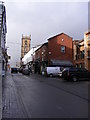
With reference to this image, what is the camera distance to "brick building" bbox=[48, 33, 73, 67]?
1859 inches

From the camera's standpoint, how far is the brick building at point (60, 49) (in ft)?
155

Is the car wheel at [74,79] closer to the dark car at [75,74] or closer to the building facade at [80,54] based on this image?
the dark car at [75,74]

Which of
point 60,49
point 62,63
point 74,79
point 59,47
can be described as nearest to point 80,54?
point 62,63

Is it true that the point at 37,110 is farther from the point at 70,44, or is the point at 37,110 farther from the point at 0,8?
the point at 70,44

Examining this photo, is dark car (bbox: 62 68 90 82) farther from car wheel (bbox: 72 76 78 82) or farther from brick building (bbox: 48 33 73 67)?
brick building (bbox: 48 33 73 67)

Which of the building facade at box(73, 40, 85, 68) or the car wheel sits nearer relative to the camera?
the car wheel

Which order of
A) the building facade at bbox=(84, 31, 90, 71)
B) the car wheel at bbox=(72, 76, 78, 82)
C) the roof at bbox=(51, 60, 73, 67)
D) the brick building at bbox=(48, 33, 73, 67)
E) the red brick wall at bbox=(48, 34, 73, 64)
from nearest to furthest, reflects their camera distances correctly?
1. the car wheel at bbox=(72, 76, 78, 82)
2. the building facade at bbox=(84, 31, 90, 71)
3. the roof at bbox=(51, 60, 73, 67)
4. the brick building at bbox=(48, 33, 73, 67)
5. the red brick wall at bbox=(48, 34, 73, 64)

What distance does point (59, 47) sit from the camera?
48.5 metres

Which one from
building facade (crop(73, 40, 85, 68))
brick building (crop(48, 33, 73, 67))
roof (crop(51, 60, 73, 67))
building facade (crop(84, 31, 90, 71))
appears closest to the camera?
building facade (crop(84, 31, 90, 71))

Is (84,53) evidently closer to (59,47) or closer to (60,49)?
(60,49)

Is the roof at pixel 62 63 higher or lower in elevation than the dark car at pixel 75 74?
higher

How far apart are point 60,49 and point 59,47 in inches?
21.5

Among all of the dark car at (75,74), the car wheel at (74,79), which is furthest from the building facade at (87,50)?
the car wheel at (74,79)

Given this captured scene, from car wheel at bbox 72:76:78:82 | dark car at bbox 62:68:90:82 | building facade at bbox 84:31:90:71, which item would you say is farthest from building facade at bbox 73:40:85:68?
car wheel at bbox 72:76:78:82
